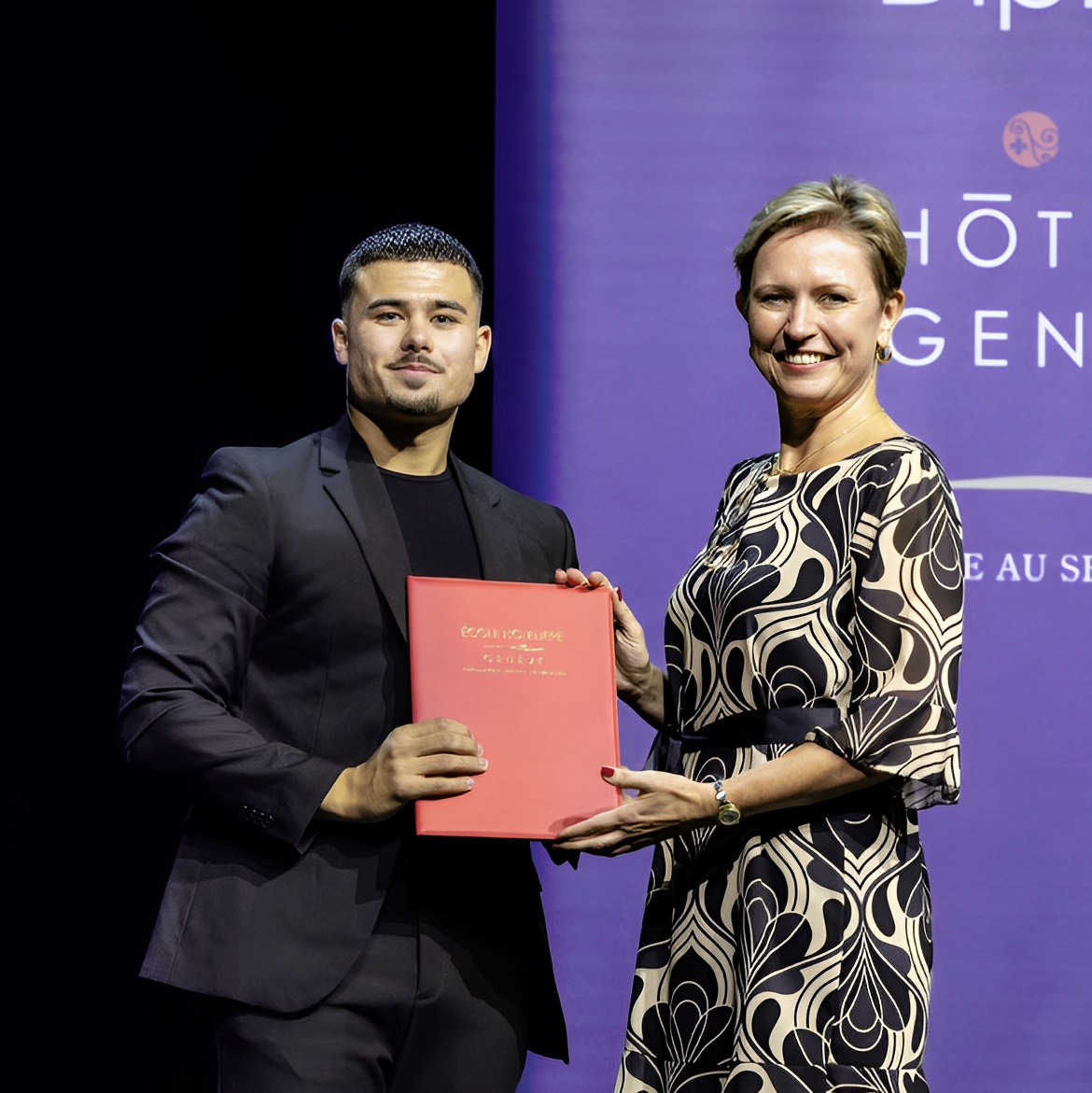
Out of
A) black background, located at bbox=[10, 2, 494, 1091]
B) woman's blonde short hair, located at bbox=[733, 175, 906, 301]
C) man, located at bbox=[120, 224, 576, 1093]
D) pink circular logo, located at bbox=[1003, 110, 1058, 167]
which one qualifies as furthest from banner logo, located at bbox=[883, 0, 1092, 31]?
man, located at bbox=[120, 224, 576, 1093]

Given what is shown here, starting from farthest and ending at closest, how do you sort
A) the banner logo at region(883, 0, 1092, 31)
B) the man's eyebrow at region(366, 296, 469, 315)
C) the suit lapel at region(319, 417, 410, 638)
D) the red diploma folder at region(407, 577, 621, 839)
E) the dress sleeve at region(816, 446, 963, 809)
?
the banner logo at region(883, 0, 1092, 31) → the man's eyebrow at region(366, 296, 469, 315) → the suit lapel at region(319, 417, 410, 638) → the red diploma folder at region(407, 577, 621, 839) → the dress sleeve at region(816, 446, 963, 809)

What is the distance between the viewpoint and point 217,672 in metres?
2.34

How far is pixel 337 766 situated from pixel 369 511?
16.0 inches

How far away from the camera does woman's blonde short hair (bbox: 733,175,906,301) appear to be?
235 cm


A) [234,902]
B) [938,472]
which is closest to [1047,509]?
[938,472]

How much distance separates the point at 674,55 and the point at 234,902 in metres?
2.15

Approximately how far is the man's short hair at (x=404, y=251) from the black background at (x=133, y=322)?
1187 mm

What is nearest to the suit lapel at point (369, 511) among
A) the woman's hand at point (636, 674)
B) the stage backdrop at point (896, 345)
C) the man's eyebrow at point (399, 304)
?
the man's eyebrow at point (399, 304)

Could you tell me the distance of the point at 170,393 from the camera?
152 inches

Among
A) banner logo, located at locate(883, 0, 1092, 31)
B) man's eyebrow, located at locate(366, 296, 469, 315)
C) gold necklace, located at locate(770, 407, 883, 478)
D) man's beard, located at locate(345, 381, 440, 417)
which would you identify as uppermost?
banner logo, located at locate(883, 0, 1092, 31)

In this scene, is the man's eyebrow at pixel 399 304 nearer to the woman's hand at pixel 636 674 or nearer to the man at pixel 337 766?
the man at pixel 337 766

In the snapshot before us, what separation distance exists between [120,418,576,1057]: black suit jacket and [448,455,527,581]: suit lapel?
0.03 metres

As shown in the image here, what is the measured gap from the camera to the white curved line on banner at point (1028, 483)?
11.2 feet

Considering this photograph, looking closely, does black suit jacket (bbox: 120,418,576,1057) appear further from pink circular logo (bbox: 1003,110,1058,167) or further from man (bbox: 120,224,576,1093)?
pink circular logo (bbox: 1003,110,1058,167)
